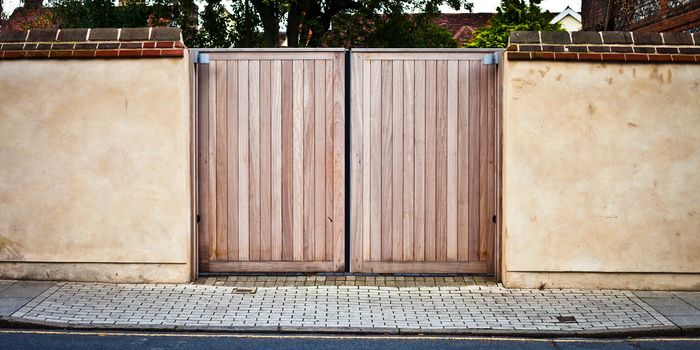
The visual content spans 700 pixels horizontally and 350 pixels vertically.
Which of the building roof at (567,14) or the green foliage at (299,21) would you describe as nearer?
the green foliage at (299,21)

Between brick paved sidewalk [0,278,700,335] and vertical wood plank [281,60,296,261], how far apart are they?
25.7 inches

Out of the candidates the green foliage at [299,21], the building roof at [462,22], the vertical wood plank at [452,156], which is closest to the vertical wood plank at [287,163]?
the vertical wood plank at [452,156]

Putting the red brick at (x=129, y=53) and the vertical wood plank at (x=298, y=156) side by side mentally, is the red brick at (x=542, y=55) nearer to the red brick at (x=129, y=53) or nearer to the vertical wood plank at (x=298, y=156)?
the vertical wood plank at (x=298, y=156)

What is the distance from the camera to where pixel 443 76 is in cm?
829

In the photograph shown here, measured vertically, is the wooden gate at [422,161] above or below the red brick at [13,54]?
below

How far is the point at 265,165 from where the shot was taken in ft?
27.4

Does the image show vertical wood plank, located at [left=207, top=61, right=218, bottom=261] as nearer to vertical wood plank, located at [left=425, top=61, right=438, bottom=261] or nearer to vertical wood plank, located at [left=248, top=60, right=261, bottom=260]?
vertical wood plank, located at [left=248, top=60, right=261, bottom=260]

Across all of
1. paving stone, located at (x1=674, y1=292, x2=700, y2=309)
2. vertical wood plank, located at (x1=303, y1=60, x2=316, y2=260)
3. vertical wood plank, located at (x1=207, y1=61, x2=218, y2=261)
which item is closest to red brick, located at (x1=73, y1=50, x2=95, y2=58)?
vertical wood plank, located at (x1=207, y1=61, x2=218, y2=261)

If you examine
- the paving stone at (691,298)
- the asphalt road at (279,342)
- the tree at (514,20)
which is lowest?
the asphalt road at (279,342)

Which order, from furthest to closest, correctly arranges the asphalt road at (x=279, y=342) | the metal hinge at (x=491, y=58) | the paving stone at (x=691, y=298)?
A: the metal hinge at (x=491, y=58) → the paving stone at (x=691, y=298) → the asphalt road at (x=279, y=342)

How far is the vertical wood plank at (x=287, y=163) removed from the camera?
8297mm

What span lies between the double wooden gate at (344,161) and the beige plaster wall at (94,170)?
0.47 meters

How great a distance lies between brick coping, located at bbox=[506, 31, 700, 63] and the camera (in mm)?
7859

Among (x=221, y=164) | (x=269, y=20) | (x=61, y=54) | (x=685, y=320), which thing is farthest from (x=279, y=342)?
(x=269, y=20)
